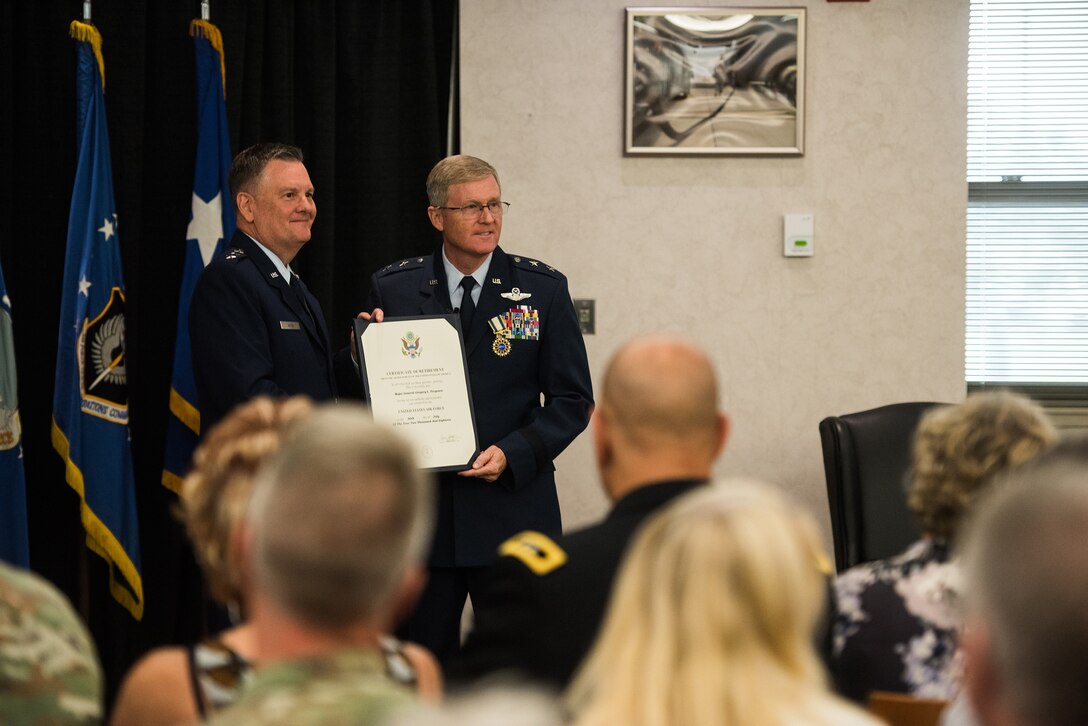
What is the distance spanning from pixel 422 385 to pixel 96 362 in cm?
118

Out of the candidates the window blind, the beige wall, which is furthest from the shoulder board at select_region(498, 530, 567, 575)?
the window blind

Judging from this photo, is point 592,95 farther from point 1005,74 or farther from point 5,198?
point 5,198

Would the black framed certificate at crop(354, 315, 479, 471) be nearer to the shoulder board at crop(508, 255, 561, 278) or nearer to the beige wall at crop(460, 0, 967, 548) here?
the shoulder board at crop(508, 255, 561, 278)

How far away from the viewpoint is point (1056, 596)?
946 mm

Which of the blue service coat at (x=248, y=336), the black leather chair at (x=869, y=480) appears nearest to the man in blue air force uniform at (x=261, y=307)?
the blue service coat at (x=248, y=336)

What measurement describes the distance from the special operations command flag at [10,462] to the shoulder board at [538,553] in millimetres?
2509

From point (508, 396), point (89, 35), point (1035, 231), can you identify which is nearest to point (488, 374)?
point (508, 396)

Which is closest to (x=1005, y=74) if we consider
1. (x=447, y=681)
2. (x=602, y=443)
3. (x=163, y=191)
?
(x=163, y=191)

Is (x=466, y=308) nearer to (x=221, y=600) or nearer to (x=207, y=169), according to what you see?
(x=207, y=169)

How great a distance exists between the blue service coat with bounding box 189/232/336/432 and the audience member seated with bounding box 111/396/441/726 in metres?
1.80

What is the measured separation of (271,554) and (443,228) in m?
2.51

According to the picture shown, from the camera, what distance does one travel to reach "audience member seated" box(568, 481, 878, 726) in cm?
111

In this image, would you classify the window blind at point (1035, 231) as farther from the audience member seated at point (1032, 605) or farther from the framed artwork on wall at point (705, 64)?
the audience member seated at point (1032, 605)

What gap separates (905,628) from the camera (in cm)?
181
